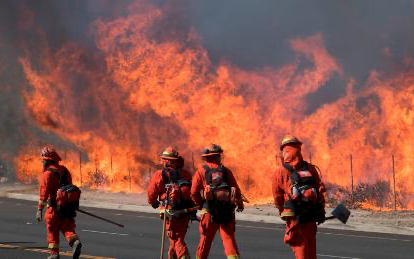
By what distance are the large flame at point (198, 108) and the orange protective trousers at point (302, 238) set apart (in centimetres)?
1662

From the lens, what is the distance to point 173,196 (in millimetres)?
12641

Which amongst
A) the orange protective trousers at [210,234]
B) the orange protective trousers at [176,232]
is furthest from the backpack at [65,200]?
the orange protective trousers at [210,234]

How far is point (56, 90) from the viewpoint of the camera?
3384 cm

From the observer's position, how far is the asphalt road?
15781 millimetres

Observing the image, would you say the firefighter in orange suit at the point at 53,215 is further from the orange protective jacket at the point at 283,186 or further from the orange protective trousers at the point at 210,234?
the orange protective jacket at the point at 283,186

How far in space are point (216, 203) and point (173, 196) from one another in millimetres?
903

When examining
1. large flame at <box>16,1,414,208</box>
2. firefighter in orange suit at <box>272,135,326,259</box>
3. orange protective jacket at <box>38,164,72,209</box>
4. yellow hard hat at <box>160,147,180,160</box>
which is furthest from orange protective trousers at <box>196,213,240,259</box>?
large flame at <box>16,1,414,208</box>

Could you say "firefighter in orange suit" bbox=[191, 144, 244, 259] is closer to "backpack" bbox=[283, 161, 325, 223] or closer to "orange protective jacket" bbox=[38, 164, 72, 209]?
"backpack" bbox=[283, 161, 325, 223]

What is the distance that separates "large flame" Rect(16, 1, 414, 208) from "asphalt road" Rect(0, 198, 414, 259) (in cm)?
695

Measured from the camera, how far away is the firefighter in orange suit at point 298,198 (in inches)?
400

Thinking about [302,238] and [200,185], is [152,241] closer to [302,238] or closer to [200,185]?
[200,185]

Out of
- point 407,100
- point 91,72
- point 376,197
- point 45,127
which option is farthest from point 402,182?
point 45,127

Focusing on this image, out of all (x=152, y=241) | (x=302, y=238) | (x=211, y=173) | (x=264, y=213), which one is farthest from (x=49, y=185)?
(x=264, y=213)

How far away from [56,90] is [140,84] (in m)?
4.35
